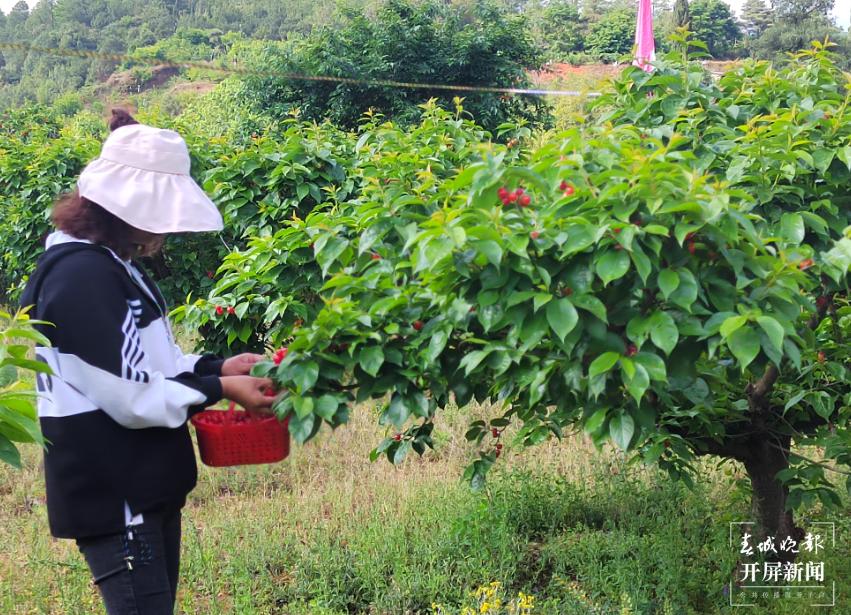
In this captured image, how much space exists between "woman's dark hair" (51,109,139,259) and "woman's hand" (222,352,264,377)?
36 centimetres

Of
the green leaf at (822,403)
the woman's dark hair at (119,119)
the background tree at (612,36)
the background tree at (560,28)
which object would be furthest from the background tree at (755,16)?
the woman's dark hair at (119,119)

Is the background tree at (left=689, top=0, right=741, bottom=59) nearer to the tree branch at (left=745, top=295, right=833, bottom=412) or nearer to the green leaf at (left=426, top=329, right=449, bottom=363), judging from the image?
the tree branch at (left=745, top=295, right=833, bottom=412)

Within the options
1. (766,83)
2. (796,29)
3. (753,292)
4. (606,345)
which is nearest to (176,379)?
(606,345)

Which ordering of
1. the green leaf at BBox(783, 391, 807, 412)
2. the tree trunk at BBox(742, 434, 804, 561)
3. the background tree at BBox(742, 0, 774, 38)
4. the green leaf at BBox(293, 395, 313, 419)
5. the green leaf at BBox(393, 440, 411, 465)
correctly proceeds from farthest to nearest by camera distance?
1. the background tree at BBox(742, 0, 774, 38)
2. the tree trunk at BBox(742, 434, 804, 561)
3. the green leaf at BBox(783, 391, 807, 412)
4. the green leaf at BBox(393, 440, 411, 465)
5. the green leaf at BBox(293, 395, 313, 419)

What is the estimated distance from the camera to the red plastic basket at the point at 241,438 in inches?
76.1

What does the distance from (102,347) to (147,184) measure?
37 centimetres

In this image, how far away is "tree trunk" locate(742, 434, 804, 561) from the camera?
3078mm

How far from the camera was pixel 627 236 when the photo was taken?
1517 millimetres

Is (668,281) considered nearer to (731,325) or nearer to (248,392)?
(731,325)

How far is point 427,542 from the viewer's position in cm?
352

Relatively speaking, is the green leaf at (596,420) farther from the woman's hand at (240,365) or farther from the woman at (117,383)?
the woman's hand at (240,365)

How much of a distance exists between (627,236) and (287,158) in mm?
3093

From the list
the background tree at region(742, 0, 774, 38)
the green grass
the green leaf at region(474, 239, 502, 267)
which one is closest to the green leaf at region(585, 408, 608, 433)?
the green leaf at region(474, 239, 502, 267)

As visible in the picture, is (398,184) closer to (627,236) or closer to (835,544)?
(627,236)
